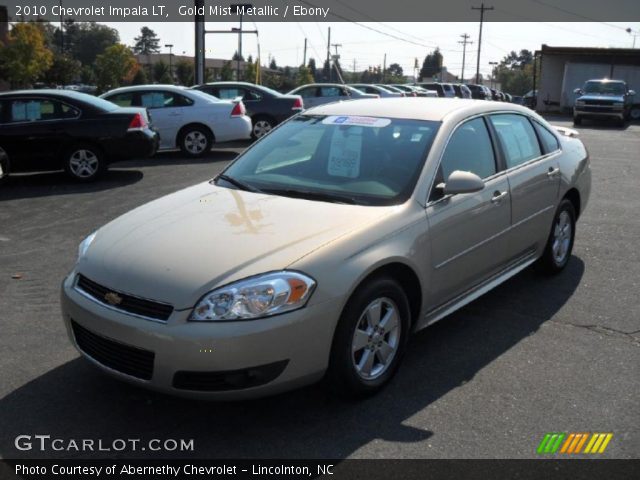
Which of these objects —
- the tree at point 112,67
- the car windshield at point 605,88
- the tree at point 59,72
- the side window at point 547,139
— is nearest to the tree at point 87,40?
the tree at point 112,67

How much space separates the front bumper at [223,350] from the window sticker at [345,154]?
131 centimetres

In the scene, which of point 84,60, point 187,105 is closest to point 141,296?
point 187,105

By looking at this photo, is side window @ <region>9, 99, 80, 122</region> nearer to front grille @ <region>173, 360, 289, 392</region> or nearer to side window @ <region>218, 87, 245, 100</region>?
side window @ <region>218, 87, 245, 100</region>

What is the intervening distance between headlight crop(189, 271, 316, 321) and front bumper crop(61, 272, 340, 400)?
0.13 feet

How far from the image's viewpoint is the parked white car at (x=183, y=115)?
13984 mm

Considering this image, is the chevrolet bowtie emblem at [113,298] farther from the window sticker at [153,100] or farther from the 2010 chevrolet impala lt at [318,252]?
the window sticker at [153,100]

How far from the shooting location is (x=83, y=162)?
1071 cm

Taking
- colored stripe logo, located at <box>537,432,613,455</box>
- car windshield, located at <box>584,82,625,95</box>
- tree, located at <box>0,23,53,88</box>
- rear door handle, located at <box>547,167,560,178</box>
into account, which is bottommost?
colored stripe logo, located at <box>537,432,613,455</box>

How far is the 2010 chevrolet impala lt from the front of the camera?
3219 mm

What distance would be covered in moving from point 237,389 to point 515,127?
333cm

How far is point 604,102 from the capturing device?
2900cm

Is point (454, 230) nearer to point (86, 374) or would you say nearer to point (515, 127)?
point (515, 127)

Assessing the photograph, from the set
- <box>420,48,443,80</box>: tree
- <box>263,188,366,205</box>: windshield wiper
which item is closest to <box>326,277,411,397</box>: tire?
<box>263,188,366,205</box>: windshield wiper

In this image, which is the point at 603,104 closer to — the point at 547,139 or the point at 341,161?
the point at 547,139
